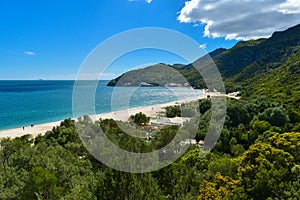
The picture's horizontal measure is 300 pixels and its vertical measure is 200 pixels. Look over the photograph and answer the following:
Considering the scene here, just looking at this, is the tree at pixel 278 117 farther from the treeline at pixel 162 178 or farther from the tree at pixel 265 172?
the tree at pixel 265 172

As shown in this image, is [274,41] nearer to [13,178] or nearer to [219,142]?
[219,142]

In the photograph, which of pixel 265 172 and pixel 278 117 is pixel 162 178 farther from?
pixel 278 117

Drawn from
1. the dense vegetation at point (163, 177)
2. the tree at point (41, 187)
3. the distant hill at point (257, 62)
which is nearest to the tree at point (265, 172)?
the dense vegetation at point (163, 177)

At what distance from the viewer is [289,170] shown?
407 inches

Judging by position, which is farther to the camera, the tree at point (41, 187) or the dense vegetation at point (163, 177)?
the tree at point (41, 187)

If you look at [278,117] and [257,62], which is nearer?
[278,117]

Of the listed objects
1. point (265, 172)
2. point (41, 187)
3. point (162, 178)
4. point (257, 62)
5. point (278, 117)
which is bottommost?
point (278, 117)

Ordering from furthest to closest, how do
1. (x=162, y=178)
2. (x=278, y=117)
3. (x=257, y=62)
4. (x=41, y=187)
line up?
(x=257, y=62) < (x=278, y=117) < (x=162, y=178) < (x=41, y=187)

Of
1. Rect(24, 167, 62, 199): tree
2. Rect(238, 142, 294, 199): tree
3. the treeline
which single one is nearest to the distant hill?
the treeline

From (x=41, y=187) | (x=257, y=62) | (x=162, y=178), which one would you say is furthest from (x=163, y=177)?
(x=257, y=62)

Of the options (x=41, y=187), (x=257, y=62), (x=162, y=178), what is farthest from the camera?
(x=257, y=62)

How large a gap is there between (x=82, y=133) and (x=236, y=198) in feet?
45.5

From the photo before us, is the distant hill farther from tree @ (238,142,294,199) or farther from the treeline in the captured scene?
tree @ (238,142,294,199)

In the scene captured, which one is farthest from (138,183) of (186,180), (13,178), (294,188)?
(13,178)
